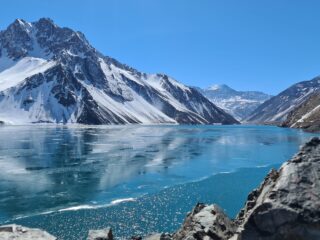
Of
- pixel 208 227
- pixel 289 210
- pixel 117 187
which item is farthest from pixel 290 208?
pixel 117 187

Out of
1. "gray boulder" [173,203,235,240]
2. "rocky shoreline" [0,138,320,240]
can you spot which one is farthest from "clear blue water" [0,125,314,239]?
"rocky shoreline" [0,138,320,240]

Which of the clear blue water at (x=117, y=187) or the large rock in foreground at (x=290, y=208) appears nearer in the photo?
the large rock in foreground at (x=290, y=208)

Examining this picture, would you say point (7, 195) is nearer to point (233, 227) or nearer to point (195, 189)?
point (195, 189)

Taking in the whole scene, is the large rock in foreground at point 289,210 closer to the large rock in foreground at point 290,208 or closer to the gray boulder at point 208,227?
the large rock in foreground at point 290,208

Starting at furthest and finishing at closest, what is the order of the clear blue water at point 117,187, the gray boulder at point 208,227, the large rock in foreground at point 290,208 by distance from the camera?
the clear blue water at point 117,187, the gray boulder at point 208,227, the large rock in foreground at point 290,208

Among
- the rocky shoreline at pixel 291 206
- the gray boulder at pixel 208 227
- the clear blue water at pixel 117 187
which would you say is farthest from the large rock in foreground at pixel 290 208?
the clear blue water at pixel 117 187

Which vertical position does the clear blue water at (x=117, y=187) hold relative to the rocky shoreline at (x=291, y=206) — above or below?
below

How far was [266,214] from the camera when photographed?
17.6 metres

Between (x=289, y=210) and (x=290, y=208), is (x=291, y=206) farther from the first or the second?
(x=289, y=210)

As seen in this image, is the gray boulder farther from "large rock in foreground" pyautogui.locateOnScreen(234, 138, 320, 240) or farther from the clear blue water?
the clear blue water

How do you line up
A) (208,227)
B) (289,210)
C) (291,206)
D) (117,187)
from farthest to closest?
1. (117,187)
2. (208,227)
3. (291,206)
4. (289,210)

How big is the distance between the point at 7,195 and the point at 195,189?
2875cm

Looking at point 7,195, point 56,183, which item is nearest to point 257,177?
point 56,183

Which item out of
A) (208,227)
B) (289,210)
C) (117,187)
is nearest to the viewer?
(289,210)
